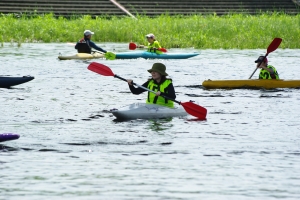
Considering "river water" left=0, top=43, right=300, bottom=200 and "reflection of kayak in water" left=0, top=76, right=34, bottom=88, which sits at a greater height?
"river water" left=0, top=43, right=300, bottom=200

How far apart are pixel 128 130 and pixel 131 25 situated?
22.6 m

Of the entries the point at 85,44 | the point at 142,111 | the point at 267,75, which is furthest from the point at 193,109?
the point at 85,44

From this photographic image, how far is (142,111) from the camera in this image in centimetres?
1322

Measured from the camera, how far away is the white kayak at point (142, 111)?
13086 millimetres

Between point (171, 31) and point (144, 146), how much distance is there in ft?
72.8

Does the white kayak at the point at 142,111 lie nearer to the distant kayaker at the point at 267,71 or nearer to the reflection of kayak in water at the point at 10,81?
the distant kayaker at the point at 267,71

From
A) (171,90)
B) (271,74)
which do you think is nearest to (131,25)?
(271,74)

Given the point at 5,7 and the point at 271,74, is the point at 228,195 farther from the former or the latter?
the point at 5,7

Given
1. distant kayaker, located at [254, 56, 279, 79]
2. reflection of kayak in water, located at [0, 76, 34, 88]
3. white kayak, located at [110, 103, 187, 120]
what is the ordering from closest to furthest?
1. white kayak, located at [110, 103, 187, 120]
2. distant kayaker, located at [254, 56, 279, 79]
3. reflection of kayak in water, located at [0, 76, 34, 88]

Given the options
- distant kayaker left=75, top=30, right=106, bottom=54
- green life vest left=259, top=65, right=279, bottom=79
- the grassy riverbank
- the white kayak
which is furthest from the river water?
the grassy riverbank

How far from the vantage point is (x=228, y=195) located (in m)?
8.37

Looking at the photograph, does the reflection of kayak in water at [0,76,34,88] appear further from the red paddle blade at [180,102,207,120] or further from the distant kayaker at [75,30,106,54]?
the distant kayaker at [75,30,106,54]

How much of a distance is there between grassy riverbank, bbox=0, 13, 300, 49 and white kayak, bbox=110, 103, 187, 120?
17976 mm

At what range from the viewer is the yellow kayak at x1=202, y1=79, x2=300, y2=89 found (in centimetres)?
1783
